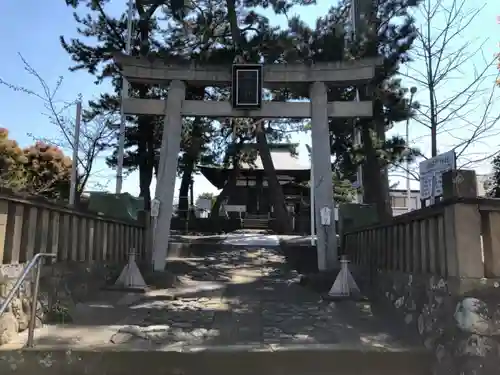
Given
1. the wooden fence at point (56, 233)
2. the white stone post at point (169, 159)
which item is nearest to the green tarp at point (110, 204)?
the white stone post at point (169, 159)

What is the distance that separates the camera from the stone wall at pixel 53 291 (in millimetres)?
4668

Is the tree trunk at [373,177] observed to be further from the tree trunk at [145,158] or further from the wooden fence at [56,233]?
the tree trunk at [145,158]

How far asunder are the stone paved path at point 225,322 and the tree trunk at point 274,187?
11.2 metres

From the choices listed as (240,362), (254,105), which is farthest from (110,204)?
(240,362)

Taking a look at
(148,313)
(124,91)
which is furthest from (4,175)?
(148,313)

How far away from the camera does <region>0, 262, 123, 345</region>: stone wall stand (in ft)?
15.3

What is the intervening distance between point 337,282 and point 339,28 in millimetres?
7120

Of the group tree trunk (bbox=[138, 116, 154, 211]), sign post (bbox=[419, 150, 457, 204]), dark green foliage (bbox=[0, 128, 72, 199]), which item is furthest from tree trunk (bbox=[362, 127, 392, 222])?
dark green foliage (bbox=[0, 128, 72, 199])

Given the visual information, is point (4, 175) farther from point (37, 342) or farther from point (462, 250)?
point (462, 250)

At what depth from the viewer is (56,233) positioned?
19.9ft

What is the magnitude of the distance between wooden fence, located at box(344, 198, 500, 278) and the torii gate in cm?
492

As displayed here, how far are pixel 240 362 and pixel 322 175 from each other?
6.94 m

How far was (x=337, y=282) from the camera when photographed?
790cm

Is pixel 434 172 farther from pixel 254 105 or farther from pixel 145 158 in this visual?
pixel 145 158
